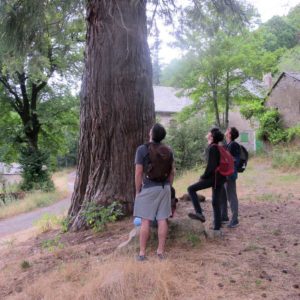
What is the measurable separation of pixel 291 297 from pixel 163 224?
5.49 feet

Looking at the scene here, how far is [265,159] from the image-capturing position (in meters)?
22.2

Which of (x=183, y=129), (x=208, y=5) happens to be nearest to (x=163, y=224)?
(x=208, y=5)

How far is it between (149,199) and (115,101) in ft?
9.15

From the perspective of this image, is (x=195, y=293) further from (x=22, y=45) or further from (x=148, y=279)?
(x=22, y=45)

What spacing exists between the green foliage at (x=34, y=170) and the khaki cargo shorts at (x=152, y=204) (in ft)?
67.1

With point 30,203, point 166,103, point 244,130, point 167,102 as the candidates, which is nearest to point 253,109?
point 244,130

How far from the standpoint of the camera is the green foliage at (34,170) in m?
24.6

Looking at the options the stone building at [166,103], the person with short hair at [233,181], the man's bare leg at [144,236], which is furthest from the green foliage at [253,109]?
the man's bare leg at [144,236]

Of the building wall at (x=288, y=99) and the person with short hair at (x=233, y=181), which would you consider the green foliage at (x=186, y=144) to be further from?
the person with short hair at (x=233, y=181)

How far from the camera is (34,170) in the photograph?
24.7 metres

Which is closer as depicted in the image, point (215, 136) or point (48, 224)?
point (215, 136)

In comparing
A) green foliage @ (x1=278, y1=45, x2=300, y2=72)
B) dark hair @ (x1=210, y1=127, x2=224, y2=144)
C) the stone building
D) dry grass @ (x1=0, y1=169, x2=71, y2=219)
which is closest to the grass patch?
dark hair @ (x1=210, y1=127, x2=224, y2=144)

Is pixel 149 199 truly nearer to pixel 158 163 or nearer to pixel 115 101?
pixel 158 163

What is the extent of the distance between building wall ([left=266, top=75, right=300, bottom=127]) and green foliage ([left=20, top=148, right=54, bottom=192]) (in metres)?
15.3
